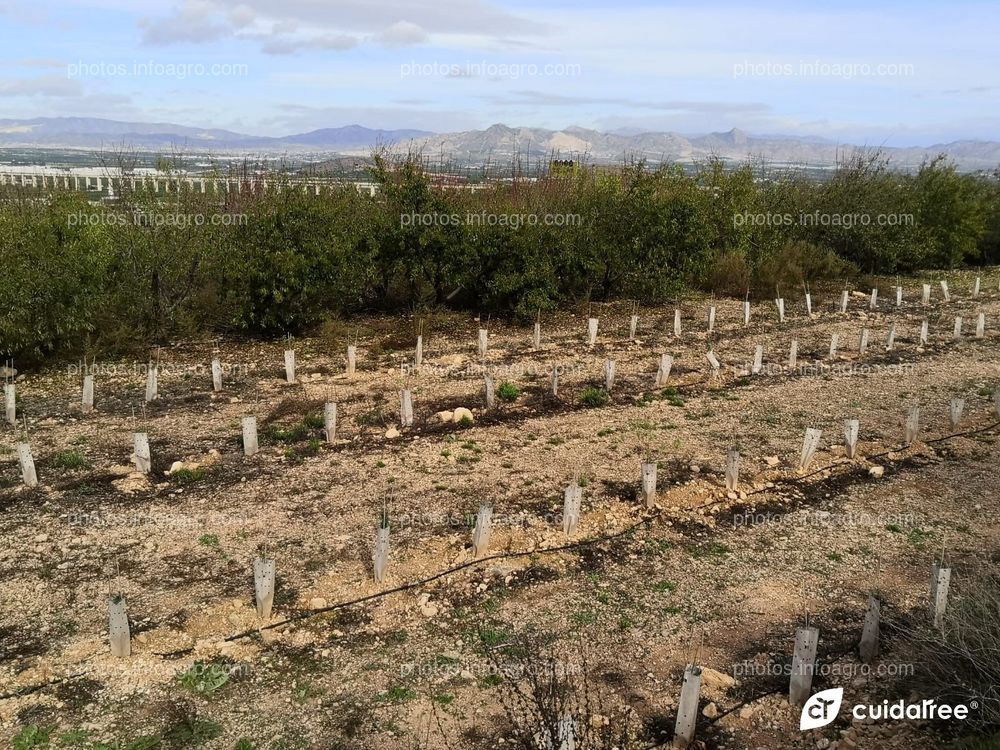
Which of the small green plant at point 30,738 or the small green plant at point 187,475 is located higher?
the small green plant at point 187,475

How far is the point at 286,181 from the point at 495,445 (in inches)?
363

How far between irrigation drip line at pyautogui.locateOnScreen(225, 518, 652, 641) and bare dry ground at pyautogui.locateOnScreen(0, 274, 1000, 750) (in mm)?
28

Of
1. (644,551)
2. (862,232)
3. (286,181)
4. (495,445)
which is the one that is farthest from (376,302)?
→ (862,232)

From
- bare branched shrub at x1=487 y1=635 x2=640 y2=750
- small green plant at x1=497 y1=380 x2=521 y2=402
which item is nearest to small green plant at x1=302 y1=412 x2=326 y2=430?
small green plant at x1=497 y1=380 x2=521 y2=402

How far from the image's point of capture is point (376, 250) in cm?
1720

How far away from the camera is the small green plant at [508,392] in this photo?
39.2 feet

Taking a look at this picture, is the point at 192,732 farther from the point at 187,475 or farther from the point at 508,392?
the point at 508,392

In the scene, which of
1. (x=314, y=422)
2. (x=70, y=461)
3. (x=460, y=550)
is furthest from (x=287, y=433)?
(x=460, y=550)

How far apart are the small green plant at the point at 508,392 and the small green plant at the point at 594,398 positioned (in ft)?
3.57

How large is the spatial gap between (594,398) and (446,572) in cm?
556

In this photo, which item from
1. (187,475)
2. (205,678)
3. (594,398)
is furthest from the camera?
(594,398)

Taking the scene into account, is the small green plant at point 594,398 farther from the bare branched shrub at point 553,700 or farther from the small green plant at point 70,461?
the small green plant at point 70,461

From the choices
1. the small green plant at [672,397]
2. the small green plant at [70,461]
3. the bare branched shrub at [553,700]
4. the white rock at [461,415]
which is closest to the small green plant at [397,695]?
the bare branched shrub at [553,700]

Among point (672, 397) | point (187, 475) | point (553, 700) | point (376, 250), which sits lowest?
point (553, 700)
